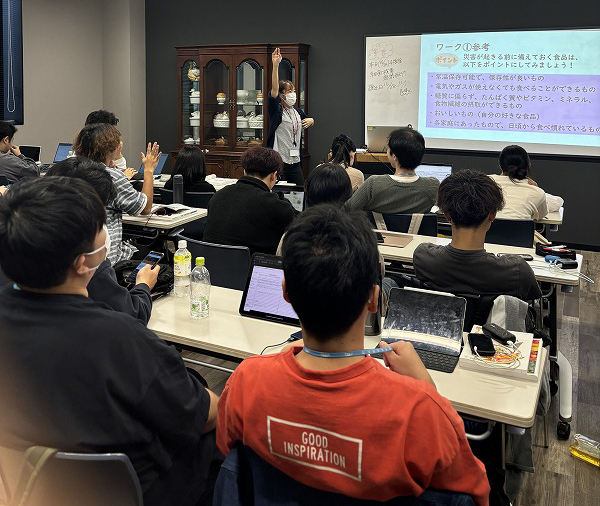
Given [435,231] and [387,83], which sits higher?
[387,83]

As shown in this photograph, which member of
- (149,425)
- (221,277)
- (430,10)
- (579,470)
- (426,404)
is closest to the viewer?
(426,404)

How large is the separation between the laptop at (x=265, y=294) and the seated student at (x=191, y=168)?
2506 millimetres

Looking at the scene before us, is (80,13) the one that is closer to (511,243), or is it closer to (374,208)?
(374,208)

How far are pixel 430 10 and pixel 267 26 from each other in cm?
203

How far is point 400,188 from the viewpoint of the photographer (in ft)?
12.8

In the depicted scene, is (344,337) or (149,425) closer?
(344,337)

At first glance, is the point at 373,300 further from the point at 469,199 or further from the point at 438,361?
the point at 469,199

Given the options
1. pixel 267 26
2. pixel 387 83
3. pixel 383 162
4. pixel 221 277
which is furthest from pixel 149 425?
pixel 267 26

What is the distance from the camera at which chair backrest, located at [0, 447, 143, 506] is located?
1.21 meters

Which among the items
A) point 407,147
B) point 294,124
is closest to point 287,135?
point 294,124

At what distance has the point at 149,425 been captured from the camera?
55.9 inches

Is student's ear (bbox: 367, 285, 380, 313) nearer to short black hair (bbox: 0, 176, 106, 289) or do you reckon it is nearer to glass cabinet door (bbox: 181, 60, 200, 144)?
short black hair (bbox: 0, 176, 106, 289)

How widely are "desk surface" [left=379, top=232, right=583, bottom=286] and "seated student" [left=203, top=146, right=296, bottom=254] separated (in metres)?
0.56

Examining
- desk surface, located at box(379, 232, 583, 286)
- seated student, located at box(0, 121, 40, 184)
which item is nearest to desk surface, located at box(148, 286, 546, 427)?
desk surface, located at box(379, 232, 583, 286)
